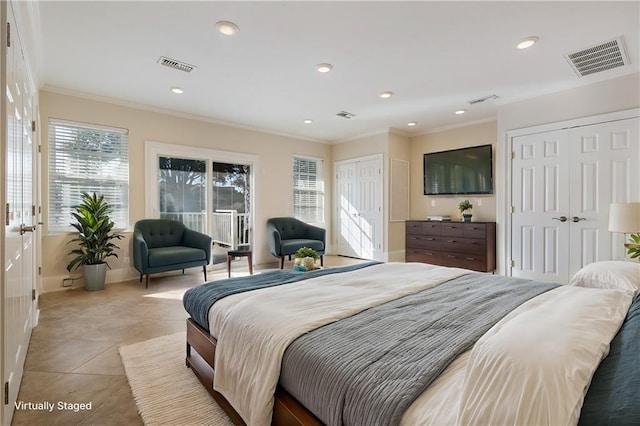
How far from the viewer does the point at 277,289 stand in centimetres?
181

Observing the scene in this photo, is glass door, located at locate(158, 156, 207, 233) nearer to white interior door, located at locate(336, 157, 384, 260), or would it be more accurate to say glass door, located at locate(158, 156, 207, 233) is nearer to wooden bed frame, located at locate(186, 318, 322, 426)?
white interior door, located at locate(336, 157, 384, 260)

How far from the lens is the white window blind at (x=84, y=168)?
4070 mm

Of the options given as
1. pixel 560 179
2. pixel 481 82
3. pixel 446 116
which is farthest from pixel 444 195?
pixel 481 82

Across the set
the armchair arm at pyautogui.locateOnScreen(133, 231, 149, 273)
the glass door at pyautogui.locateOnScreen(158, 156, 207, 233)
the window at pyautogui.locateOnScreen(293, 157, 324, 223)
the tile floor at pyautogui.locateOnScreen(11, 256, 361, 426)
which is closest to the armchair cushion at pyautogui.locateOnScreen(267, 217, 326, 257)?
the window at pyautogui.locateOnScreen(293, 157, 324, 223)

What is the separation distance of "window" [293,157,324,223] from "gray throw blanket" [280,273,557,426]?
17.2ft

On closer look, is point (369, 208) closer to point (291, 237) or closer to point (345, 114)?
point (291, 237)

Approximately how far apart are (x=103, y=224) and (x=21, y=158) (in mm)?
2264

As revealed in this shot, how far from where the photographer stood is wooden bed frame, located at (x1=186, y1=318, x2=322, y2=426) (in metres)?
1.08

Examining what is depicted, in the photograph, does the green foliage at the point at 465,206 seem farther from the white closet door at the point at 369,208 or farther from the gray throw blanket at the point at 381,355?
the gray throw blanket at the point at 381,355

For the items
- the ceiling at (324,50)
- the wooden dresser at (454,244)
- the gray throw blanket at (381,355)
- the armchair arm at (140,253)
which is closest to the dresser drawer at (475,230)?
the wooden dresser at (454,244)

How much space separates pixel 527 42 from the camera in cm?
287

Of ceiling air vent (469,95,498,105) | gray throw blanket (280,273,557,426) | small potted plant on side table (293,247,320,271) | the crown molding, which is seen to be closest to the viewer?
gray throw blanket (280,273,557,426)

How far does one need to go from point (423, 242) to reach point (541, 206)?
1.88 metres

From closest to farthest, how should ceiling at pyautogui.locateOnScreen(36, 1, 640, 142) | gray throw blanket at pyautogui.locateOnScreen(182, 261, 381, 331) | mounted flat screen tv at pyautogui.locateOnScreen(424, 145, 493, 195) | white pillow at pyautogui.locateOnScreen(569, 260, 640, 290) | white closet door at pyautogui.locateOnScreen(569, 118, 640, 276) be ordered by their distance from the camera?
gray throw blanket at pyautogui.locateOnScreen(182, 261, 381, 331)
white pillow at pyautogui.locateOnScreen(569, 260, 640, 290)
ceiling at pyautogui.locateOnScreen(36, 1, 640, 142)
white closet door at pyautogui.locateOnScreen(569, 118, 640, 276)
mounted flat screen tv at pyautogui.locateOnScreen(424, 145, 493, 195)
